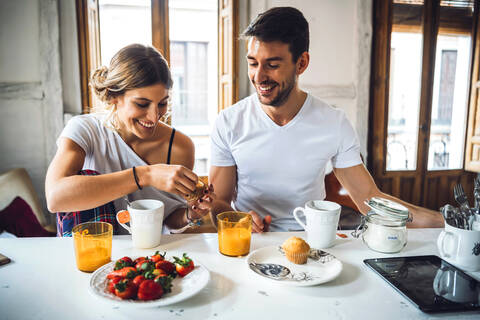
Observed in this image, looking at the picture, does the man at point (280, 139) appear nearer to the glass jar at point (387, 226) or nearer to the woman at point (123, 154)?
the woman at point (123, 154)

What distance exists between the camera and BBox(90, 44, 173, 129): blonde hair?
1.40 m

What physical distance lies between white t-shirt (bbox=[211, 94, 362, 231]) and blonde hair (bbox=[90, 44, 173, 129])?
0.40 meters

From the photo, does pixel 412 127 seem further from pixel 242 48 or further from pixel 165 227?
pixel 165 227

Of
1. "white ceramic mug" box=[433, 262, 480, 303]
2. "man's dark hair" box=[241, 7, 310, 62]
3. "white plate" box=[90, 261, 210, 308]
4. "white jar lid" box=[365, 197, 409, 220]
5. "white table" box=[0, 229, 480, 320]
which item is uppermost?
"man's dark hair" box=[241, 7, 310, 62]

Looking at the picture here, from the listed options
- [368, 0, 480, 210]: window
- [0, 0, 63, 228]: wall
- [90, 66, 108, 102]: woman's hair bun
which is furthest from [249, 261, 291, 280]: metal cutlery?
[368, 0, 480, 210]: window

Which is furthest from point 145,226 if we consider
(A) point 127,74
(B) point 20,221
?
(B) point 20,221

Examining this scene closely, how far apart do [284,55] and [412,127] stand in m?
2.98

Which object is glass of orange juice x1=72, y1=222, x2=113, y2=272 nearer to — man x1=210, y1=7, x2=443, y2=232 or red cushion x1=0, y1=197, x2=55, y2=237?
man x1=210, y1=7, x2=443, y2=232

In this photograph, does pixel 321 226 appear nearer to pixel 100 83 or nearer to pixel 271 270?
pixel 271 270

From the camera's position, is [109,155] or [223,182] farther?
[223,182]

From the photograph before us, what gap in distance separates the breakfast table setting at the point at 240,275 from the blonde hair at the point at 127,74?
54 centimetres

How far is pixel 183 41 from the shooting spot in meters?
9.98

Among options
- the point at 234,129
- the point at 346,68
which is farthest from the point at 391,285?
the point at 346,68

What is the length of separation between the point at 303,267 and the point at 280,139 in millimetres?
746
